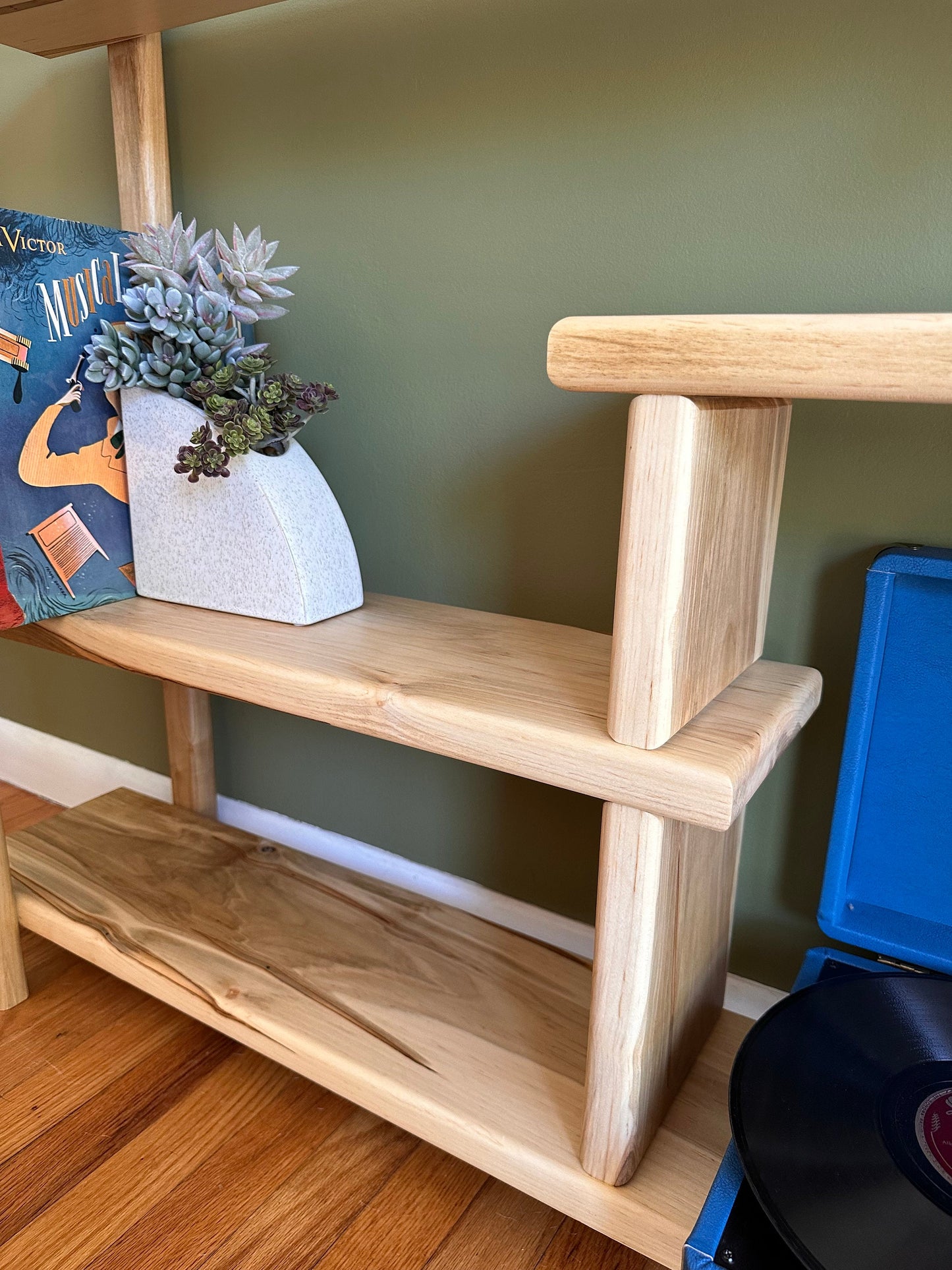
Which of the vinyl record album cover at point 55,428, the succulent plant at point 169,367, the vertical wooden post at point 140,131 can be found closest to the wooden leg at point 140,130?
the vertical wooden post at point 140,131

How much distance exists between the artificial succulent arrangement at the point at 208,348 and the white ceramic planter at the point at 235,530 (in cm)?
2

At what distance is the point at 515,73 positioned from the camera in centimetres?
86

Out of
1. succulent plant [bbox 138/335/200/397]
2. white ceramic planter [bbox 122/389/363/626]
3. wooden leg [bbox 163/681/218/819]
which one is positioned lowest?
wooden leg [bbox 163/681/218/819]

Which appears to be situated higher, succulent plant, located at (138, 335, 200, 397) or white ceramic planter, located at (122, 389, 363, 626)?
succulent plant, located at (138, 335, 200, 397)

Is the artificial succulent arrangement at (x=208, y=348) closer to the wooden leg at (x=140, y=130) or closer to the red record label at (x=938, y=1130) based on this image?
the wooden leg at (x=140, y=130)

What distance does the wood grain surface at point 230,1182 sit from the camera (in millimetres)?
792

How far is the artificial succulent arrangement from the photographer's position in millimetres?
827

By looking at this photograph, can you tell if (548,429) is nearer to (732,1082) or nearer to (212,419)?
(212,419)

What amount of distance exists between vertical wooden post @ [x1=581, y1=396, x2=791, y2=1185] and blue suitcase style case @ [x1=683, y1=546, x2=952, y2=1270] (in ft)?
0.33

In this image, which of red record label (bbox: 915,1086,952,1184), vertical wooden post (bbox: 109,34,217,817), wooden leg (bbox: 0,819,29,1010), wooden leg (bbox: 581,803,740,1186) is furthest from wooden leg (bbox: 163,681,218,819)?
red record label (bbox: 915,1086,952,1184)

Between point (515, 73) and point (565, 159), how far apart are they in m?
0.11

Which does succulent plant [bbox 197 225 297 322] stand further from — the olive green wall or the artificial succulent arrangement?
the olive green wall

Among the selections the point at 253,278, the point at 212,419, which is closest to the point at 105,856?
the point at 212,419

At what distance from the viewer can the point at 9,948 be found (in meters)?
1.07
